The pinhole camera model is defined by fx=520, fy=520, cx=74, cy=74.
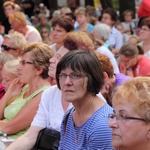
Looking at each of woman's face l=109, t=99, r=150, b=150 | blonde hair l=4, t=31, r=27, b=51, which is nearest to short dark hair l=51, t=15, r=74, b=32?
blonde hair l=4, t=31, r=27, b=51

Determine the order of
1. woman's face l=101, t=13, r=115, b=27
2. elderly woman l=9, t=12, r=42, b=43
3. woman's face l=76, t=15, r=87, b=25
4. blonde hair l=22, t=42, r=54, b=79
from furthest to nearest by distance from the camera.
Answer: woman's face l=101, t=13, r=115, b=27
woman's face l=76, t=15, r=87, b=25
elderly woman l=9, t=12, r=42, b=43
blonde hair l=22, t=42, r=54, b=79

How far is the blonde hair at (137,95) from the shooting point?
102 inches

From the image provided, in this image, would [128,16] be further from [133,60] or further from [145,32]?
[133,60]

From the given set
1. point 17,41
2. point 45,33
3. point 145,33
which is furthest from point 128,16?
point 17,41

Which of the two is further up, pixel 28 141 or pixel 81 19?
pixel 28 141

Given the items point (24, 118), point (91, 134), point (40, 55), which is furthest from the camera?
point (40, 55)

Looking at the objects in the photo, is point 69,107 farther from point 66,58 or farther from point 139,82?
point 139,82

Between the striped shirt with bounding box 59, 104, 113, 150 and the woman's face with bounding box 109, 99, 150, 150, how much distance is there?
1.77 feet

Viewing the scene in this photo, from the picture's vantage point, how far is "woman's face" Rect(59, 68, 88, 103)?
3.42m

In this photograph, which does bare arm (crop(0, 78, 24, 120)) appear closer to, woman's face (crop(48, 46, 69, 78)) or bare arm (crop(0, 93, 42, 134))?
bare arm (crop(0, 93, 42, 134))

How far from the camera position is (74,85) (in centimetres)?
343

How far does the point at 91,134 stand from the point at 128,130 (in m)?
0.69

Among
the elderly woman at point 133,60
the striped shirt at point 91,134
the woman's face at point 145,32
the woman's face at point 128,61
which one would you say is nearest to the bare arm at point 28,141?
the striped shirt at point 91,134

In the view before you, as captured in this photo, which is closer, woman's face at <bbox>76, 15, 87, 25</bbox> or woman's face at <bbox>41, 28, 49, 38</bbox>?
woman's face at <bbox>76, 15, 87, 25</bbox>
